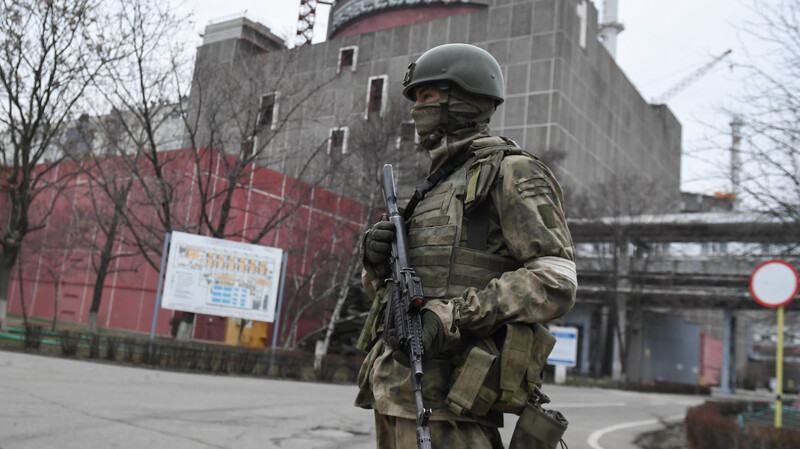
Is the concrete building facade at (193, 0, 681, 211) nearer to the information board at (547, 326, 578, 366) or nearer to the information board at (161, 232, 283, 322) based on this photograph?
the information board at (547, 326, 578, 366)

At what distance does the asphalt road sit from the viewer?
646cm

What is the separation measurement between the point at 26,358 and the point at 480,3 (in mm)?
37548

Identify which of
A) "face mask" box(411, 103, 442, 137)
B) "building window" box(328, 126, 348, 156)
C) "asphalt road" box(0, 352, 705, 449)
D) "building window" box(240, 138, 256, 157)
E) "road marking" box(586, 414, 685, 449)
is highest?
"building window" box(328, 126, 348, 156)

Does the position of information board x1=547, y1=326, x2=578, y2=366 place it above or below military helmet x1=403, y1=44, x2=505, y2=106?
below

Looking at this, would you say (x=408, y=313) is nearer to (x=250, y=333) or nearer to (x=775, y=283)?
(x=775, y=283)

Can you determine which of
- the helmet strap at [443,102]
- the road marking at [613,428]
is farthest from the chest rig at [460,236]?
the road marking at [613,428]

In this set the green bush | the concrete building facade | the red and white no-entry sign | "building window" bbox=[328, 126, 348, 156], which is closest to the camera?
the green bush

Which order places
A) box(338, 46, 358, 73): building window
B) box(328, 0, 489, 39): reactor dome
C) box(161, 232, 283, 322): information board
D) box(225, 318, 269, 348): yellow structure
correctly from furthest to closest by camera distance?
1. box(328, 0, 489, 39): reactor dome
2. box(338, 46, 358, 73): building window
3. box(225, 318, 269, 348): yellow structure
4. box(161, 232, 283, 322): information board

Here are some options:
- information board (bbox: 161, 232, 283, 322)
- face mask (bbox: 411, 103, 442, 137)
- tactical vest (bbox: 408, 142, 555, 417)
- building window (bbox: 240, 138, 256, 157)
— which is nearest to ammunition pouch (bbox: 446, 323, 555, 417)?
tactical vest (bbox: 408, 142, 555, 417)

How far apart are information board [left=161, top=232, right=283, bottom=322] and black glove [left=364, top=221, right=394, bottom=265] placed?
13.5 m

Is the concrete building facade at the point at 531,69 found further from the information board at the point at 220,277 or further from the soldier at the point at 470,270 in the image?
the soldier at the point at 470,270

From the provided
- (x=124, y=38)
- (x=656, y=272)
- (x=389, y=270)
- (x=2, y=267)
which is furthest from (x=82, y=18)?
(x=656, y=272)

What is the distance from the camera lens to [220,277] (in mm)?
16078

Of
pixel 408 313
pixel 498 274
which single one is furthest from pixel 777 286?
pixel 408 313
